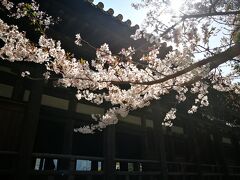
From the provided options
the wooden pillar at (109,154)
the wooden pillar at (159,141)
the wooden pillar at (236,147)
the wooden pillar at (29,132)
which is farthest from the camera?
Answer: the wooden pillar at (236,147)

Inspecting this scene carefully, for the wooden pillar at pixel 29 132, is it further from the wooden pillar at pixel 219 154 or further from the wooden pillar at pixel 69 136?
the wooden pillar at pixel 219 154

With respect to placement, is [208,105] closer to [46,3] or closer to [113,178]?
[113,178]

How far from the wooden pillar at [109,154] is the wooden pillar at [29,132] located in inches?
82.4

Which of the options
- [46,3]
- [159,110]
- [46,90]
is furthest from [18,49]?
[159,110]

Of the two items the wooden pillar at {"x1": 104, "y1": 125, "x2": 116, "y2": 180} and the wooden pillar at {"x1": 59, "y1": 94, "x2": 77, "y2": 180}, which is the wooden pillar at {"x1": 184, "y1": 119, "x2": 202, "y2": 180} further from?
the wooden pillar at {"x1": 59, "y1": 94, "x2": 77, "y2": 180}

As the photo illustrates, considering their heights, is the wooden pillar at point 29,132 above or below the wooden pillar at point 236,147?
below

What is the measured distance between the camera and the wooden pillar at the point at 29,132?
16.2 feet

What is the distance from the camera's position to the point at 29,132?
5254mm

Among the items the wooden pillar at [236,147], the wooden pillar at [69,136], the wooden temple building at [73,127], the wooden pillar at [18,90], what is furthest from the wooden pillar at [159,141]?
the wooden pillar at [236,147]

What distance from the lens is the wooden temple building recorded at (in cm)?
533

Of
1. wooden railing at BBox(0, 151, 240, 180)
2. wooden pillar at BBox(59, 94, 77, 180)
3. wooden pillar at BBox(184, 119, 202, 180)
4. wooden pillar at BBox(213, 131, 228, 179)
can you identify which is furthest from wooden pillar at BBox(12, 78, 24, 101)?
wooden pillar at BBox(213, 131, 228, 179)

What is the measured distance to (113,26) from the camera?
5875 millimetres

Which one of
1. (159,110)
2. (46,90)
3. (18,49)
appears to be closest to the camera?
(18,49)

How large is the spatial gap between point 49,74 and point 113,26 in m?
1.92
